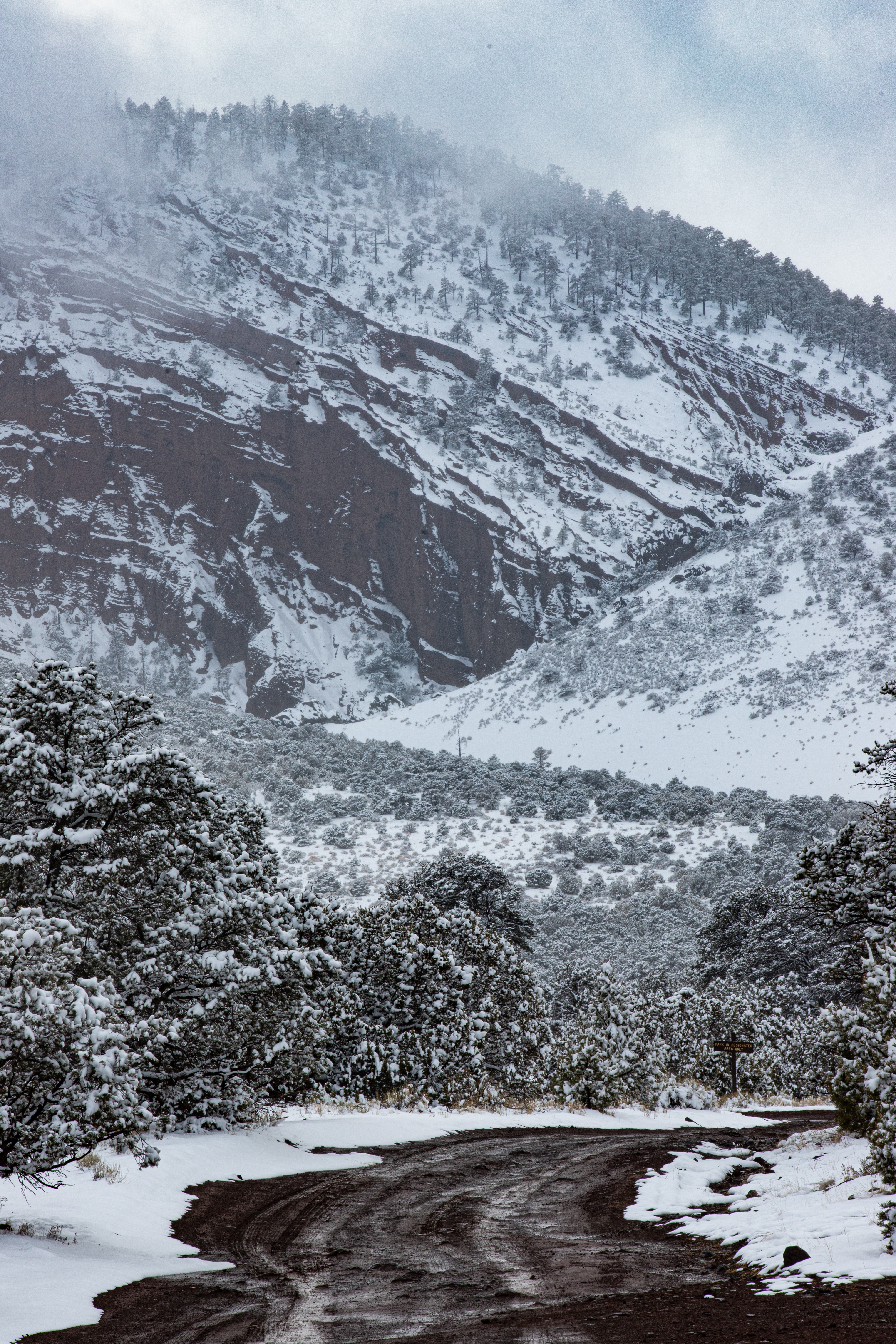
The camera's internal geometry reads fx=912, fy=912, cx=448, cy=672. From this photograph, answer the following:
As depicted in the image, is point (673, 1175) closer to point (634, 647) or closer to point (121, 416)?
point (634, 647)

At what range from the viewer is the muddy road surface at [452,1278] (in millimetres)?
5898

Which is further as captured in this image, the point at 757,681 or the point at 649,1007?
the point at 757,681

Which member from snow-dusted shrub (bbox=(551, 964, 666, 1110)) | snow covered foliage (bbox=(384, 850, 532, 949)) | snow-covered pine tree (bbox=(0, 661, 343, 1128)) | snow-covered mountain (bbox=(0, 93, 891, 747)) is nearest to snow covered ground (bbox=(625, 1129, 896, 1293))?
snow-covered pine tree (bbox=(0, 661, 343, 1128))

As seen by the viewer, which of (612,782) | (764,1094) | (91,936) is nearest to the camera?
(91,936)

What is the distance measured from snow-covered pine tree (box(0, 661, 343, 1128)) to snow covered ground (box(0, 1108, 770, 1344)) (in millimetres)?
1169

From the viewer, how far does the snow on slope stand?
8712 centimetres

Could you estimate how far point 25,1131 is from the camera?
7.54 meters

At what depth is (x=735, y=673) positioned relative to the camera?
10038 cm

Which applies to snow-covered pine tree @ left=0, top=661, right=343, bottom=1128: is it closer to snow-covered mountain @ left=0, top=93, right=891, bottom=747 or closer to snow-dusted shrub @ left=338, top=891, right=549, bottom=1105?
snow-dusted shrub @ left=338, top=891, right=549, bottom=1105

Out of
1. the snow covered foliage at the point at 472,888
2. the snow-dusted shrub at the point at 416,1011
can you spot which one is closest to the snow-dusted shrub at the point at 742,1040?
the snow covered foliage at the point at 472,888

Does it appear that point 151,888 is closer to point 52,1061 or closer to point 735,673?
point 52,1061

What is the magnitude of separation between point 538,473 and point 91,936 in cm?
16807


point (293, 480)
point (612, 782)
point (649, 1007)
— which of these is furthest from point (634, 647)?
point (293, 480)

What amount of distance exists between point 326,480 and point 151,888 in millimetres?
181940
